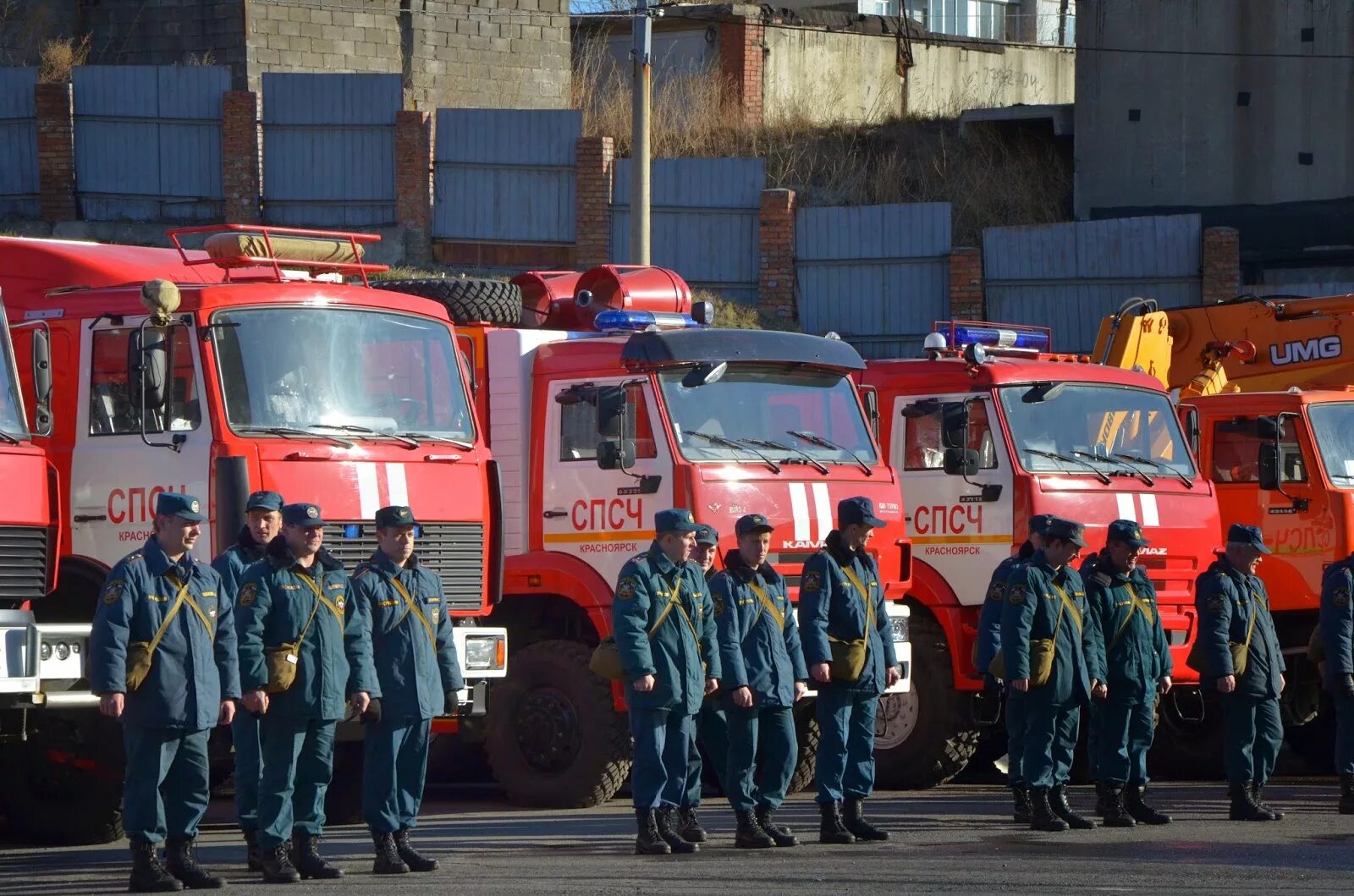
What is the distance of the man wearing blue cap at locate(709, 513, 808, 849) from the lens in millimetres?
10430

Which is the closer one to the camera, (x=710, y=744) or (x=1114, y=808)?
(x=710, y=744)

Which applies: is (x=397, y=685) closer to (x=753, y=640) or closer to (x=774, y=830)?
(x=753, y=640)

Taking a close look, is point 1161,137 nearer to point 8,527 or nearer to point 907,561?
point 907,561

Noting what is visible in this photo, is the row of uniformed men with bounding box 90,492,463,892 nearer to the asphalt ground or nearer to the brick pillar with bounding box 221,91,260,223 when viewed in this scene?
the asphalt ground

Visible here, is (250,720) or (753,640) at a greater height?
→ (753,640)

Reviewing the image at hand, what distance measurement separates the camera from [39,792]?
11000 mm

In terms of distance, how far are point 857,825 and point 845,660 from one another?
883 millimetres

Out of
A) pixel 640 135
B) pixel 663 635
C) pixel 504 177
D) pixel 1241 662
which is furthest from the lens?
pixel 504 177

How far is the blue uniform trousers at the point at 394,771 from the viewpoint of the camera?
9484mm

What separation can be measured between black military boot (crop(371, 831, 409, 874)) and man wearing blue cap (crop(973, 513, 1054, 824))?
3635mm

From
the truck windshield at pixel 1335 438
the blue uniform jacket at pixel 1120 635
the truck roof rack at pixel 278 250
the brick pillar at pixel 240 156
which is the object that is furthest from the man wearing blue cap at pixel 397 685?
the brick pillar at pixel 240 156

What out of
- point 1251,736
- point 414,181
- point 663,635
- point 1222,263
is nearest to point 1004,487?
point 1251,736

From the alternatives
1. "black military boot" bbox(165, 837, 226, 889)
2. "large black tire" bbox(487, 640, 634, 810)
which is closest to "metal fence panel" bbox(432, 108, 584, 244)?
"large black tire" bbox(487, 640, 634, 810)

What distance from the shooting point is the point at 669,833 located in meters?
10.2
